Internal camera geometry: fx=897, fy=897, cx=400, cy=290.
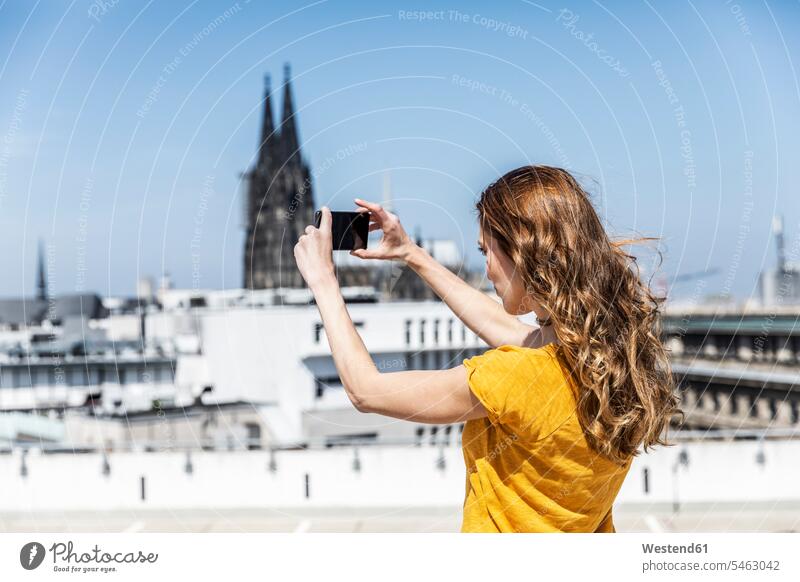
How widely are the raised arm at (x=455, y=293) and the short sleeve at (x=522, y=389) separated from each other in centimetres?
44

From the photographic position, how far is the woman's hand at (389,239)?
6.03ft

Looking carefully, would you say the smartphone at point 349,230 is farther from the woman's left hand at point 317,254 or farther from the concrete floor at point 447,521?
the concrete floor at point 447,521

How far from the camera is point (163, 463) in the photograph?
9164 millimetres

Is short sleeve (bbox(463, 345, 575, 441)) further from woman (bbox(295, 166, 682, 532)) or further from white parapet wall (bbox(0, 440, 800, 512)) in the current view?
white parapet wall (bbox(0, 440, 800, 512))

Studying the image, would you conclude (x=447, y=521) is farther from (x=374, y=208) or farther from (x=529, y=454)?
(x=529, y=454)

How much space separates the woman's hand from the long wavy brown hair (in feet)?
1.29

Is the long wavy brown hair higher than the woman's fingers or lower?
lower

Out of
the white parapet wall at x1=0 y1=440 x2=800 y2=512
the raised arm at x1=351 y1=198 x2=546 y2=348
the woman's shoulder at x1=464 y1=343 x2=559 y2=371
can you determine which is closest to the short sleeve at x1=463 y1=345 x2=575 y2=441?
the woman's shoulder at x1=464 y1=343 x2=559 y2=371

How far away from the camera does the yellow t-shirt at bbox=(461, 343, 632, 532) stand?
135 cm

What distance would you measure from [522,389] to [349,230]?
550 mm

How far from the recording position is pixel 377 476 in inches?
365

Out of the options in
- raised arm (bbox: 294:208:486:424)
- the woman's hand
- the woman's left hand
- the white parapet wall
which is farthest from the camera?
the white parapet wall
